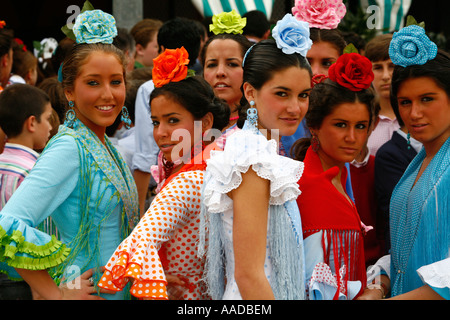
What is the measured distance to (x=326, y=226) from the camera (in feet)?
8.67

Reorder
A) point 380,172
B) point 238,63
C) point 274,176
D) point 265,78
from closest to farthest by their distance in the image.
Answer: point 274,176
point 265,78
point 380,172
point 238,63

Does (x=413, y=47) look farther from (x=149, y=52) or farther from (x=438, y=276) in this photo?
(x=149, y=52)

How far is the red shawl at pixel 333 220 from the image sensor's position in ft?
8.65

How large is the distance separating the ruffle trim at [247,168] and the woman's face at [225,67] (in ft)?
5.44

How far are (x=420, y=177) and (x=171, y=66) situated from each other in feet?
4.30

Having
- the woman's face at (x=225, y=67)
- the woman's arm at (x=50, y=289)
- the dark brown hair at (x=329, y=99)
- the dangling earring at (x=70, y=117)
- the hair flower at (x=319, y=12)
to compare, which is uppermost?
the hair flower at (x=319, y=12)

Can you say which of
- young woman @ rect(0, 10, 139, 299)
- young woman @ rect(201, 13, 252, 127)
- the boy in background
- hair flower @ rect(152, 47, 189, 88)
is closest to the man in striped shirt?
the boy in background

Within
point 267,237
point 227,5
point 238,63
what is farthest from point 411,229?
point 227,5

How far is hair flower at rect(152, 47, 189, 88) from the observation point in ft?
9.52

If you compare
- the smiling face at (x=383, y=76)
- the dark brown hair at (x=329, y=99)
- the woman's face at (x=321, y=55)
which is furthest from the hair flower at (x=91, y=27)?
the smiling face at (x=383, y=76)

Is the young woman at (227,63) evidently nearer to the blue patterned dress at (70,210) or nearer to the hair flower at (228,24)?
the hair flower at (228,24)

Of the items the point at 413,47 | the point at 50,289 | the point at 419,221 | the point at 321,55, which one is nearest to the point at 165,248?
the point at 50,289
